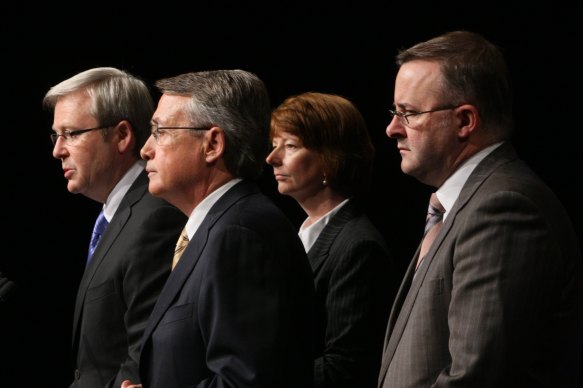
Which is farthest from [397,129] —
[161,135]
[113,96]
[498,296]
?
[113,96]

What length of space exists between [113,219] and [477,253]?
1578 millimetres

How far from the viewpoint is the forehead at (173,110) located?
287 centimetres

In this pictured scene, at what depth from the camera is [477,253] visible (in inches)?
89.1

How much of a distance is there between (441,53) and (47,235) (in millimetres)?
3117

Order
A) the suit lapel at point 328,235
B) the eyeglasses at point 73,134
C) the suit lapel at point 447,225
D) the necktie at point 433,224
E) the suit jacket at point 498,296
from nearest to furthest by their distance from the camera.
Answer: the suit jacket at point 498,296 < the suit lapel at point 447,225 < the necktie at point 433,224 < the suit lapel at point 328,235 < the eyeglasses at point 73,134

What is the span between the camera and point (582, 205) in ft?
13.1

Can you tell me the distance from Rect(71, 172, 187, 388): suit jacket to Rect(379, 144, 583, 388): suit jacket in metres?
0.98

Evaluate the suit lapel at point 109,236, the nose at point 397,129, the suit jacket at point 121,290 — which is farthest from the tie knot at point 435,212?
the suit lapel at point 109,236

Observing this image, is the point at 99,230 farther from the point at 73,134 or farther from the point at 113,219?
the point at 73,134

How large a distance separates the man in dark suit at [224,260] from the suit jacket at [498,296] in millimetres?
324

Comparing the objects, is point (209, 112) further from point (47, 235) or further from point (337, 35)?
point (47, 235)

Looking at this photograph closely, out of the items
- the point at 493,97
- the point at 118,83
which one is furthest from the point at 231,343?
the point at 118,83

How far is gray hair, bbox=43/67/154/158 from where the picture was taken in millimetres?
3627

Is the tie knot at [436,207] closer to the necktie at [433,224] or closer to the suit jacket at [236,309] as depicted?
the necktie at [433,224]
